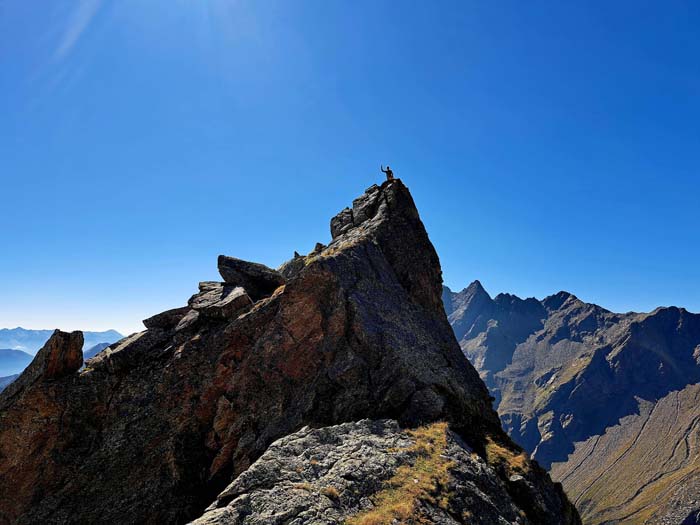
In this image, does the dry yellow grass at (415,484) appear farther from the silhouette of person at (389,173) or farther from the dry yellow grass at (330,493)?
the silhouette of person at (389,173)

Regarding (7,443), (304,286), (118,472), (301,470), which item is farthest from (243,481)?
(7,443)

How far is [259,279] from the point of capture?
51938mm

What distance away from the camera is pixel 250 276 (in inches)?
2041

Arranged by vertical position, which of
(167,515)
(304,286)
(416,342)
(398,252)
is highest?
(398,252)

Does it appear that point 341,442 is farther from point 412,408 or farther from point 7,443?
point 7,443

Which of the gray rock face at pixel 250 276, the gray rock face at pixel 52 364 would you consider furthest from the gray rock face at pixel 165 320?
the gray rock face at pixel 250 276

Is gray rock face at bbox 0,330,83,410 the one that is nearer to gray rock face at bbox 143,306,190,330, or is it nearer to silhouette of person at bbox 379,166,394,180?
gray rock face at bbox 143,306,190,330

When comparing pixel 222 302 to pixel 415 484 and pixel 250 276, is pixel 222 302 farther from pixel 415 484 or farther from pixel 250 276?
pixel 415 484

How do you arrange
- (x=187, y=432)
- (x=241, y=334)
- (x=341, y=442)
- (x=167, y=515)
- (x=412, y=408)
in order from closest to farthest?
(x=341, y=442) → (x=167, y=515) → (x=412, y=408) → (x=187, y=432) → (x=241, y=334)

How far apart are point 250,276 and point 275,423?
885 inches

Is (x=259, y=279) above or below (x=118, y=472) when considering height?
above

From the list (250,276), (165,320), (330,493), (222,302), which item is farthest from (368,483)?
(250,276)

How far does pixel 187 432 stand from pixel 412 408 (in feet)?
69.8

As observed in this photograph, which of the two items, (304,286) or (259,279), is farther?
(259,279)
